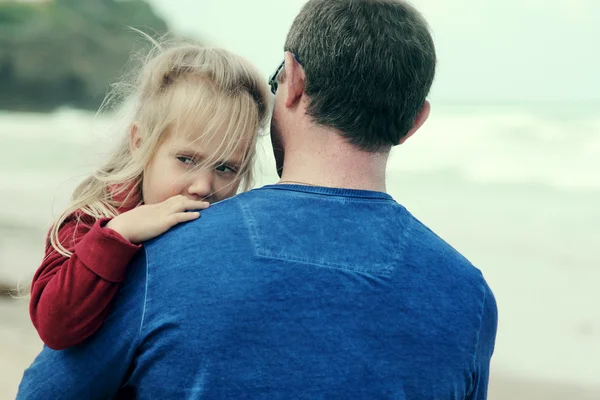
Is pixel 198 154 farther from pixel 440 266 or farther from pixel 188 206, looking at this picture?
pixel 440 266

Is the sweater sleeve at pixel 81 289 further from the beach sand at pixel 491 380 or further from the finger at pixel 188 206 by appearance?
the beach sand at pixel 491 380

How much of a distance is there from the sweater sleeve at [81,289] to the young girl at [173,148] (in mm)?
11

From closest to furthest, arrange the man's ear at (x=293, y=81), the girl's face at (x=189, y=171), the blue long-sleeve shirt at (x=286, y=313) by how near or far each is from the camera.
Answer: the blue long-sleeve shirt at (x=286, y=313)
the man's ear at (x=293, y=81)
the girl's face at (x=189, y=171)

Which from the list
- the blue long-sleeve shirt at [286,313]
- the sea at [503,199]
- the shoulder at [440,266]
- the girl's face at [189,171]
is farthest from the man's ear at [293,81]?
the sea at [503,199]

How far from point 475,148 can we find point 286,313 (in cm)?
1407

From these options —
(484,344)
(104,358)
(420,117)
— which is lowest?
Result: (104,358)

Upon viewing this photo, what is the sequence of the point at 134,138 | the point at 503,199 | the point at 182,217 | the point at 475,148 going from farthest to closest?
the point at 475,148 → the point at 503,199 → the point at 134,138 → the point at 182,217

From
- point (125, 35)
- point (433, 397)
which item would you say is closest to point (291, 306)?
point (433, 397)

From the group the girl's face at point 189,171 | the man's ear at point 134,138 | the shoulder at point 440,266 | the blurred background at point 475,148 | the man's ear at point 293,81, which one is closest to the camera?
the shoulder at point 440,266

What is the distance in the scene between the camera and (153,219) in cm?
146

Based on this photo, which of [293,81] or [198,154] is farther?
[198,154]

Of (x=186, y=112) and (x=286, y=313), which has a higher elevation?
(x=186, y=112)

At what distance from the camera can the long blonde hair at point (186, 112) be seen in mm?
1936

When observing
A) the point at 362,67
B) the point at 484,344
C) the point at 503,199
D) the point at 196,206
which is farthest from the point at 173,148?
the point at 503,199
